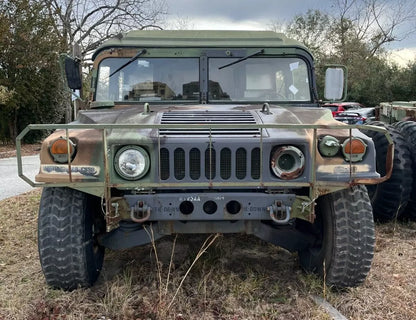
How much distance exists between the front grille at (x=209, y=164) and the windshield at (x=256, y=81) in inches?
59.2

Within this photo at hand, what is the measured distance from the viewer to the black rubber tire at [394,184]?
16.7 ft

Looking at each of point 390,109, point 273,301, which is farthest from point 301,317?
point 390,109

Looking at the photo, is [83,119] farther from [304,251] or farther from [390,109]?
[390,109]

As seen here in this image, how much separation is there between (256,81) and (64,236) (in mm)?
2340

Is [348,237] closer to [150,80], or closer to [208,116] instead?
[208,116]

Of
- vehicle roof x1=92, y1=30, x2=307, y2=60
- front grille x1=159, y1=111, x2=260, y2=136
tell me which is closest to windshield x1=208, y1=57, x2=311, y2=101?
vehicle roof x1=92, y1=30, x2=307, y2=60

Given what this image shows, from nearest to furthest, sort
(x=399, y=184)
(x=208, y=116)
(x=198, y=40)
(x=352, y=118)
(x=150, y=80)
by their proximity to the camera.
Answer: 1. (x=208, y=116)
2. (x=150, y=80)
3. (x=198, y=40)
4. (x=399, y=184)
5. (x=352, y=118)

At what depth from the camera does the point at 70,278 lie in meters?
3.29

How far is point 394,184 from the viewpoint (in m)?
5.10

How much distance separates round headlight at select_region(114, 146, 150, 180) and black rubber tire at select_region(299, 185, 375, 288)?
1.34m

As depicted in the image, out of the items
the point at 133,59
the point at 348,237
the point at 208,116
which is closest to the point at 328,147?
the point at 348,237

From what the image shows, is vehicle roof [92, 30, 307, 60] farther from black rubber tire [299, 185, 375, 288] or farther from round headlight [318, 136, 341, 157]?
black rubber tire [299, 185, 375, 288]

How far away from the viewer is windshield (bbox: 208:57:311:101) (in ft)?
14.6

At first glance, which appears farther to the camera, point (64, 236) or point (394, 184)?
point (394, 184)
